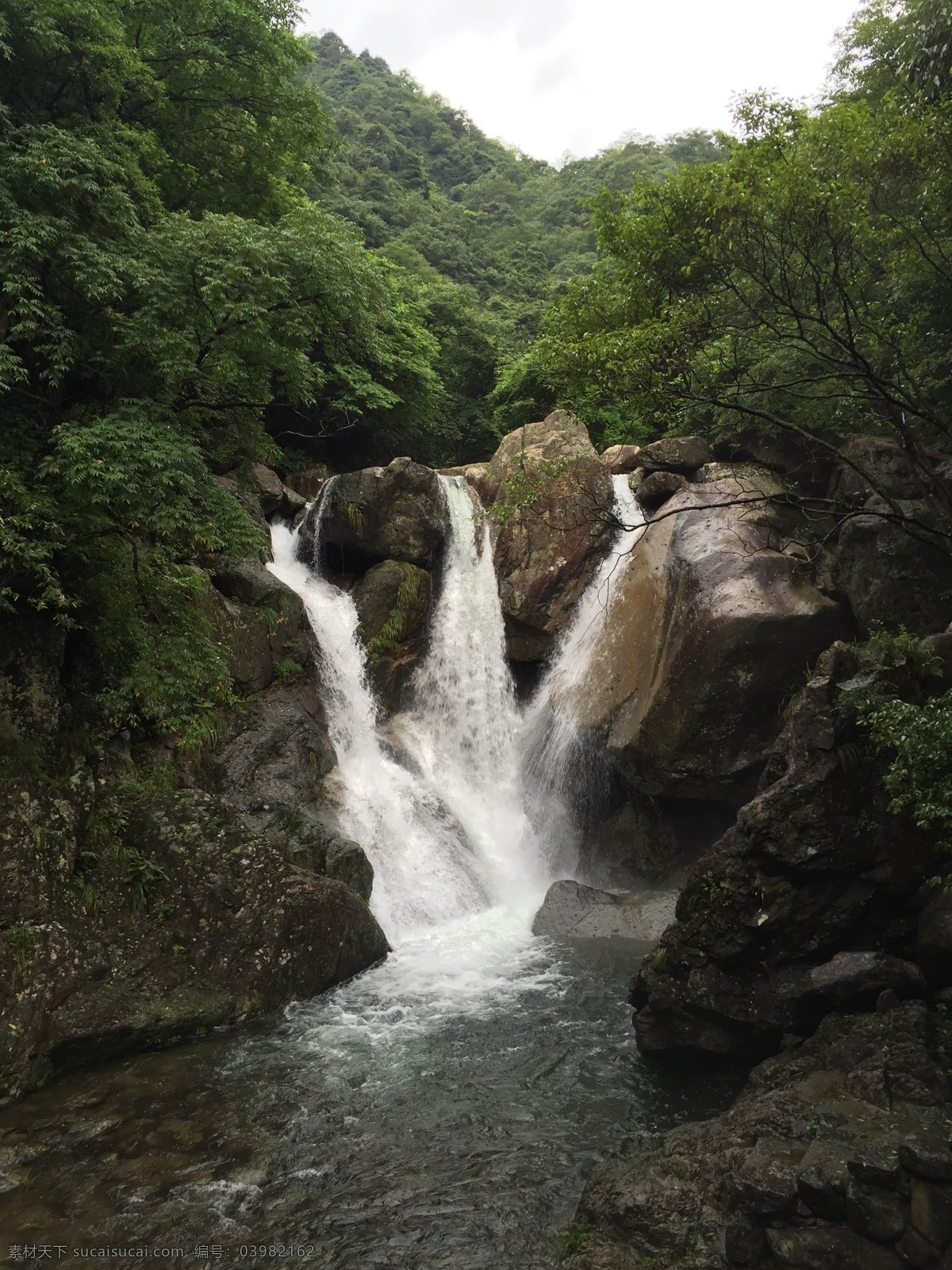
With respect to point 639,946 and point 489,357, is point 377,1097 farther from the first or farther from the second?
point 489,357

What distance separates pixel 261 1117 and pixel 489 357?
24624 millimetres

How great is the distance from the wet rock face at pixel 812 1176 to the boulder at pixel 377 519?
13.0 metres

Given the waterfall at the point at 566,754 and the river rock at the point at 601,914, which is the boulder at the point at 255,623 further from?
the river rock at the point at 601,914

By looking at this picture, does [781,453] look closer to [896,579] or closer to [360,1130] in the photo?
[896,579]

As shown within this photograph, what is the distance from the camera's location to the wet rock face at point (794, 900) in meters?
6.82

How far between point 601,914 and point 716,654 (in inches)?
172

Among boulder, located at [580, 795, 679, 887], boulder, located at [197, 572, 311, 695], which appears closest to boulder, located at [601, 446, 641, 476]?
boulder, located at [580, 795, 679, 887]

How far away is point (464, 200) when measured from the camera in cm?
5444

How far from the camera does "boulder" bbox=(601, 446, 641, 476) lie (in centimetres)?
1841

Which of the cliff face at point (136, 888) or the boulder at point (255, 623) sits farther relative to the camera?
the boulder at point (255, 623)

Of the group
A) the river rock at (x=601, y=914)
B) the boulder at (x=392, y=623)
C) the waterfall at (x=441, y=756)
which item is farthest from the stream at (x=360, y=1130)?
the boulder at (x=392, y=623)

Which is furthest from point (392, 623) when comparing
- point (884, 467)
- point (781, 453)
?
point (884, 467)

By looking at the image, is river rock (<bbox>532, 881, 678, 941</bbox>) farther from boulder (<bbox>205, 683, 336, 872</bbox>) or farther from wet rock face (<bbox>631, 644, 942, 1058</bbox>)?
boulder (<bbox>205, 683, 336, 872</bbox>)

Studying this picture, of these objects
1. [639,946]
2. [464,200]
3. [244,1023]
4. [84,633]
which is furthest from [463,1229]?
[464,200]
